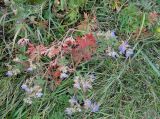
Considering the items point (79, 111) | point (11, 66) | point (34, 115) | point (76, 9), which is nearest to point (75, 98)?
point (79, 111)

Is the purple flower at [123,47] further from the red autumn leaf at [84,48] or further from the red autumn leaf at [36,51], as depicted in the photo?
the red autumn leaf at [36,51]

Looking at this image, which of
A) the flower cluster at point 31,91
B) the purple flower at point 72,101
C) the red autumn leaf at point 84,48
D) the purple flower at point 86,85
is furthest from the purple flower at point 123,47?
the flower cluster at point 31,91

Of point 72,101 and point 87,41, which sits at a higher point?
point 87,41

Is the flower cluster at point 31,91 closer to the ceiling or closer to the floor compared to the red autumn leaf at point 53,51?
closer to the floor

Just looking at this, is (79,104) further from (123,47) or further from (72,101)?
(123,47)

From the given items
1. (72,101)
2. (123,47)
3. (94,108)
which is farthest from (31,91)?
(123,47)

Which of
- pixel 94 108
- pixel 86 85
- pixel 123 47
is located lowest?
pixel 94 108

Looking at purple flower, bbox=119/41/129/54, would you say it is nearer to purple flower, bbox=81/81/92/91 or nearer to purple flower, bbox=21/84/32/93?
purple flower, bbox=81/81/92/91

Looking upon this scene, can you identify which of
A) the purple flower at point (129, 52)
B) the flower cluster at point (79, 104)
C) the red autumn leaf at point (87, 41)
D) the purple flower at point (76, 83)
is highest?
the red autumn leaf at point (87, 41)

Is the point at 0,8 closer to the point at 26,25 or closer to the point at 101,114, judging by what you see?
the point at 26,25
